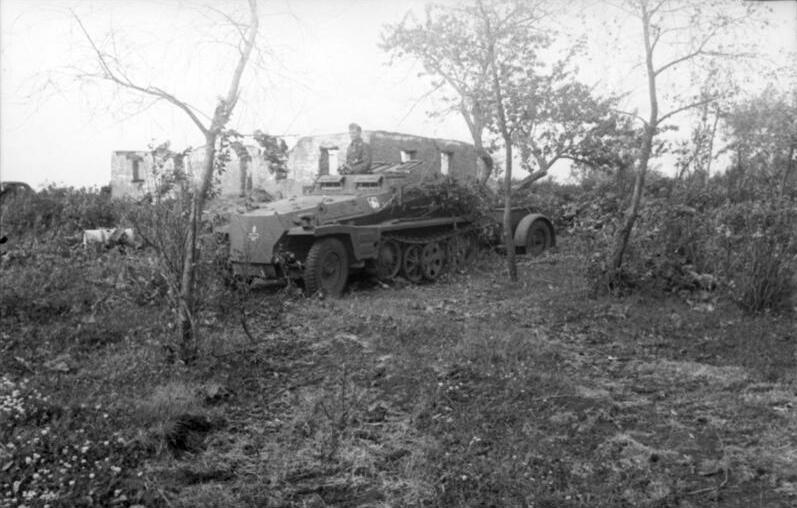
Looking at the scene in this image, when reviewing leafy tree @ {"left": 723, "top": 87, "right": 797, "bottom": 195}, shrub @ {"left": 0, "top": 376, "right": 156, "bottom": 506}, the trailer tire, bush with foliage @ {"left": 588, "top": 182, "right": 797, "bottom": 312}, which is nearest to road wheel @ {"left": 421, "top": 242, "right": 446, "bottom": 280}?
the trailer tire

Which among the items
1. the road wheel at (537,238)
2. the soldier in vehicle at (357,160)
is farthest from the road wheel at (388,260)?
the road wheel at (537,238)

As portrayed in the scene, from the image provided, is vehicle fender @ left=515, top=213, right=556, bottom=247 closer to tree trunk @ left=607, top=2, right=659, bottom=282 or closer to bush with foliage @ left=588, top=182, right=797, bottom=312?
bush with foliage @ left=588, top=182, right=797, bottom=312

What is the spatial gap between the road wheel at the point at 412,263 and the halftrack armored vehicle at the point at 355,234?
0.01m

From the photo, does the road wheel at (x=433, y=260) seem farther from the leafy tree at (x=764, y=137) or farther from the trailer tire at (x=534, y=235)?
the leafy tree at (x=764, y=137)

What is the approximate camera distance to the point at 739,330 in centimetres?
722

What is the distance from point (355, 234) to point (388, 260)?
1.05 m

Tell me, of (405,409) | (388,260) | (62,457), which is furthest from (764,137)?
(62,457)

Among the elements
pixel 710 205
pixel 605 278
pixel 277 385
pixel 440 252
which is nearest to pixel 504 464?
pixel 277 385

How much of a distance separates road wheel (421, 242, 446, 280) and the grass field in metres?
3.34

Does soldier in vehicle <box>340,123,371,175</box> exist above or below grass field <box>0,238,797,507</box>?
above

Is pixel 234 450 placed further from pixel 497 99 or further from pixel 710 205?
pixel 710 205

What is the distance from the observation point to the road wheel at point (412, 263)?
36.1 ft

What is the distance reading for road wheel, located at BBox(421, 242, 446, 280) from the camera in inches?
446

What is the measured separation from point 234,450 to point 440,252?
293 inches
